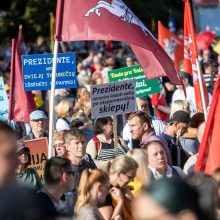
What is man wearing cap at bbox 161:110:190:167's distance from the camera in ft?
33.7

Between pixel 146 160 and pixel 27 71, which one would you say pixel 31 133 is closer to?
pixel 27 71

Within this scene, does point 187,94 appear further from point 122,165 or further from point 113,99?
point 122,165

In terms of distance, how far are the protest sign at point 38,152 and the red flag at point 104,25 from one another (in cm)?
112

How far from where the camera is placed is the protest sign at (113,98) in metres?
11.1

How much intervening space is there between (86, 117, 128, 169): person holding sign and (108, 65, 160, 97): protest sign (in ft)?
11.0

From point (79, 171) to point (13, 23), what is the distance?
31.3m

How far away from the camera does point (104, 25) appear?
10617 millimetres

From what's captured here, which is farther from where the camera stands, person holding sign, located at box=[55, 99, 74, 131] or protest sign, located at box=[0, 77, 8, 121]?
person holding sign, located at box=[55, 99, 74, 131]

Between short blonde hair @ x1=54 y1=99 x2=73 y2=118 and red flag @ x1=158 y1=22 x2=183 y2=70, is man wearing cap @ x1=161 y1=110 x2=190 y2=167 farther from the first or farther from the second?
red flag @ x1=158 y1=22 x2=183 y2=70

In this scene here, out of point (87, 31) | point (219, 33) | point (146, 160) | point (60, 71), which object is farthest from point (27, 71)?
point (219, 33)

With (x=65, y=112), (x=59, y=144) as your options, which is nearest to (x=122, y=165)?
(x=59, y=144)

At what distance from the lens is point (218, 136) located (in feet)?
28.4

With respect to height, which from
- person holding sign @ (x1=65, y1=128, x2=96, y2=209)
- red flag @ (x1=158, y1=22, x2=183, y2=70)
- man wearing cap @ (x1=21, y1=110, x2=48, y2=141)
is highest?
red flag @ (x1=158, y1=22, x2=183, y2=70)

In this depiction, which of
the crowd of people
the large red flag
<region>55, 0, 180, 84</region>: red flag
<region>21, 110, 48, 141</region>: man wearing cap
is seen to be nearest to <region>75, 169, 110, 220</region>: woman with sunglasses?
the crowd of people
